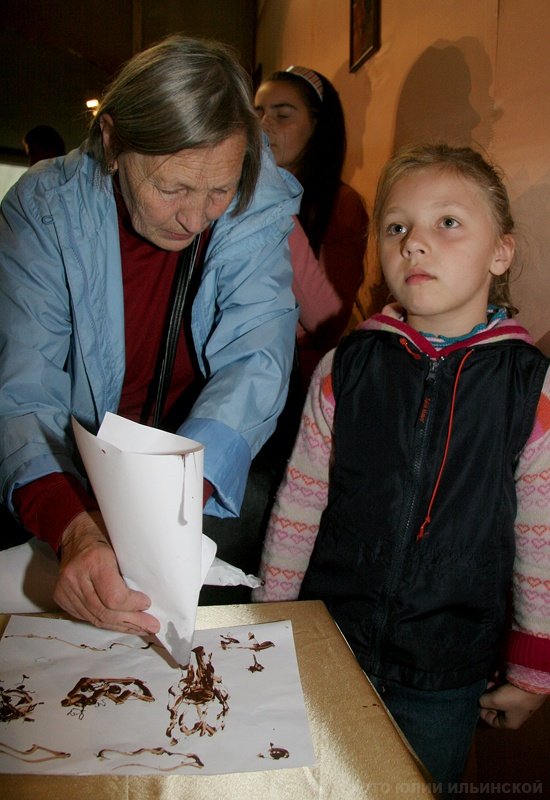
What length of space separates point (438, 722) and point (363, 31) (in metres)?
1.96

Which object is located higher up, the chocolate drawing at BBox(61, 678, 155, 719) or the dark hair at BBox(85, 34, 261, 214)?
the dark hair at BBox(85, 34, 261, 214)

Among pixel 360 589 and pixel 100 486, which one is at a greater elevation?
pixel 100 486

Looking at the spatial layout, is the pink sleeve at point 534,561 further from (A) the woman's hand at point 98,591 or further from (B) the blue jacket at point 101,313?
(A) the woman's hand at point 98,591

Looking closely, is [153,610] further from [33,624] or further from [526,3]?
[526,3]

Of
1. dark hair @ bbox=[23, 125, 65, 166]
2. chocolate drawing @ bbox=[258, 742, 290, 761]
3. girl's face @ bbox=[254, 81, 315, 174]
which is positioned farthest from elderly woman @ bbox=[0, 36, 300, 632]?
dark hair @ bbox=[23, 125, 65, 166]

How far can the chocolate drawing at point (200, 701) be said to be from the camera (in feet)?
1.71

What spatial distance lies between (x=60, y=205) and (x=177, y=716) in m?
0.82

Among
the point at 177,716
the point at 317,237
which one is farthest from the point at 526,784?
the point at 317,237

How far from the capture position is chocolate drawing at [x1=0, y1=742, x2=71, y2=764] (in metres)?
0.47

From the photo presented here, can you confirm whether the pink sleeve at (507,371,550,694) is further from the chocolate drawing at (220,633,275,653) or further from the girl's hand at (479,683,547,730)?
the chocolate drawing at (220,633,275,653)

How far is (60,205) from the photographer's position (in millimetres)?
998

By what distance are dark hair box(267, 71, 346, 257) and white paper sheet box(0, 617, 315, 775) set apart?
4.63 feet

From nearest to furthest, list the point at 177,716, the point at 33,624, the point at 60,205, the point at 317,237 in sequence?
the point at 177,716 → the point at 33,624 → the point at 60,205 → the point at 317,237

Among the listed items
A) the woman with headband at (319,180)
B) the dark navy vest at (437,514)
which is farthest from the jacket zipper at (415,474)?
the woman with headband at (319,180)
